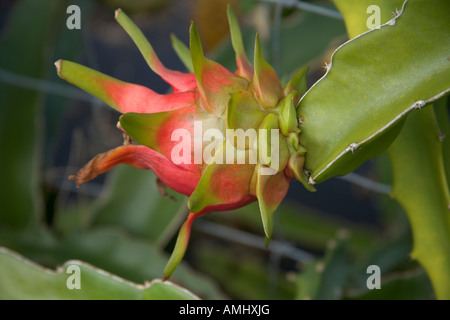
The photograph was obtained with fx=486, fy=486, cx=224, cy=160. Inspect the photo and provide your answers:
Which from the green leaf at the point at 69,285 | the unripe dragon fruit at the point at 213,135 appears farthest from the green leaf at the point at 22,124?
the unripe dragon fruit at the point at 213,135

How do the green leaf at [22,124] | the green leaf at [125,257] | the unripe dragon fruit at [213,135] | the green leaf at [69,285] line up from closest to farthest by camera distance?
1. the unripe dragon fruit at [213,135]
2. the green leaf at [69,285]
3. the green leaf at [125,257]
4. the green leaf at [22,124]

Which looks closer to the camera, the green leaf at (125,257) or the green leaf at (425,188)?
the green leaf at (425,188)

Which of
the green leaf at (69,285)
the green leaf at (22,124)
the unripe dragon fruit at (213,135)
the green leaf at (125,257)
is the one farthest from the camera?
the green leaf at (22,124)

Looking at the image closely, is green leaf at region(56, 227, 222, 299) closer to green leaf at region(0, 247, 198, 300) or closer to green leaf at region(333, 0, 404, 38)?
green leaf at region(0, 247, 198, 300)

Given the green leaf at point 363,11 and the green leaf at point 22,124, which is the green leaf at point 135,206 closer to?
the green leaf at point 22,124

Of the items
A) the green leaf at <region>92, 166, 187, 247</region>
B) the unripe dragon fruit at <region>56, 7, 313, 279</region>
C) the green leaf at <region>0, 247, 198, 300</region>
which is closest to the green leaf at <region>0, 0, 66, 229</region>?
the green leaf at <region>92, 166, 187, 247</region>

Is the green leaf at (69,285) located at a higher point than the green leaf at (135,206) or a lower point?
lower

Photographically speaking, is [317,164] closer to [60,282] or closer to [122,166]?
[60,282]
